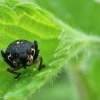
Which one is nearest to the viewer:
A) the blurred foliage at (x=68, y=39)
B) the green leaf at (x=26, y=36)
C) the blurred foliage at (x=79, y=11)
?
the green leaf at (x=26, y=36)

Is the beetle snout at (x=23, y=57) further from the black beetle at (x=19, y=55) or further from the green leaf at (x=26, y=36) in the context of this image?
the green leaf at (x=26, y=36)

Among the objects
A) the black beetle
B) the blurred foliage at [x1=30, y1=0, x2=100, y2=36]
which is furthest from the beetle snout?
the blurred foliage at [x1=30, y1=0, x2=100, y2=36]

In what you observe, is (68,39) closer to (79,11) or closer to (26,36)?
(26,36)

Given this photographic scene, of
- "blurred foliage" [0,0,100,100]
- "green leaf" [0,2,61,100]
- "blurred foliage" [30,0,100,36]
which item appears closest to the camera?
"green leaf" [0,2,61,100]

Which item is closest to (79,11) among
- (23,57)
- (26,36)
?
(26,36)

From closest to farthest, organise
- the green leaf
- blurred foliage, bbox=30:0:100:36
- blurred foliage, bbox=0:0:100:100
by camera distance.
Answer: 1. the green leaf
2. blurred foliage, bbox=0:0:100:100
3. blurred foliage, bbox=30:0:100:36

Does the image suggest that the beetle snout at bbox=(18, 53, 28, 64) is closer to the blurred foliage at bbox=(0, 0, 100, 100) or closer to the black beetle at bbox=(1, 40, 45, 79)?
the black beetle at bbox=(1, 40, 45, 79)

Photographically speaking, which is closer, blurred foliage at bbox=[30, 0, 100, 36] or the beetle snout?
the beetle snout

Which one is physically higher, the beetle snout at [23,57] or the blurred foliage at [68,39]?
the blurred foliage at [68,39]

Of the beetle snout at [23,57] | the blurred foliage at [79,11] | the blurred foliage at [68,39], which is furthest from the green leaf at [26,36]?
the blurred foliage at [79,11]

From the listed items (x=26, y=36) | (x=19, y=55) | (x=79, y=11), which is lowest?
(x=19, y=55)
